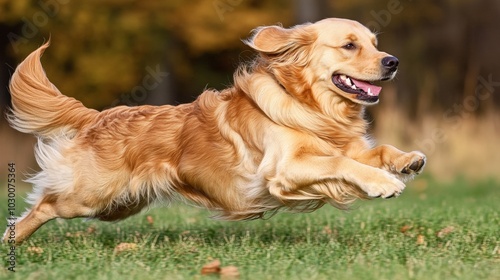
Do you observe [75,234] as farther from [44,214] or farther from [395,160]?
[395,160]

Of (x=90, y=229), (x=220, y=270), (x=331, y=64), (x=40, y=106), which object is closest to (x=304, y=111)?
(x=331, y=64)

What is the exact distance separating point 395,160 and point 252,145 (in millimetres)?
1001

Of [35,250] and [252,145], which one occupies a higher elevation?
[252,145]

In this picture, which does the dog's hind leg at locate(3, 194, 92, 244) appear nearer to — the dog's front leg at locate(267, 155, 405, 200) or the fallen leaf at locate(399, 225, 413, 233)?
the dog's front leg at locate(267, 155, 405, 200)

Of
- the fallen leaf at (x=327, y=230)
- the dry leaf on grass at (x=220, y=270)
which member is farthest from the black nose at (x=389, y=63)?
the dry leaf on grass at (x=220, y=270)

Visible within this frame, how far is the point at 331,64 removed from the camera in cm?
592

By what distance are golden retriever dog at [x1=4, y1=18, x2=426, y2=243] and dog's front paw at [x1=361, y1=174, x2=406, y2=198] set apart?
0.03 m

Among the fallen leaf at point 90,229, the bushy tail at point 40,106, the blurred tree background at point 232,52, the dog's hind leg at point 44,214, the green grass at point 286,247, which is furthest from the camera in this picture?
the blurred tree background at point 232,52

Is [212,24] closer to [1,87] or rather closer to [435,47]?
[1,87]

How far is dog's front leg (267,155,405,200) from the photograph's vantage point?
17.7ft

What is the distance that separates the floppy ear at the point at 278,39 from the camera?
19.7 ft

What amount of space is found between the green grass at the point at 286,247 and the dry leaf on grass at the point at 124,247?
7cm

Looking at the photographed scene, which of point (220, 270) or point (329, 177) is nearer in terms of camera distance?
Result: point (220, 270)

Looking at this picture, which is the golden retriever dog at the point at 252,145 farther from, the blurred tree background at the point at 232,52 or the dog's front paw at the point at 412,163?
the blurred tree background at the point at 232,52
